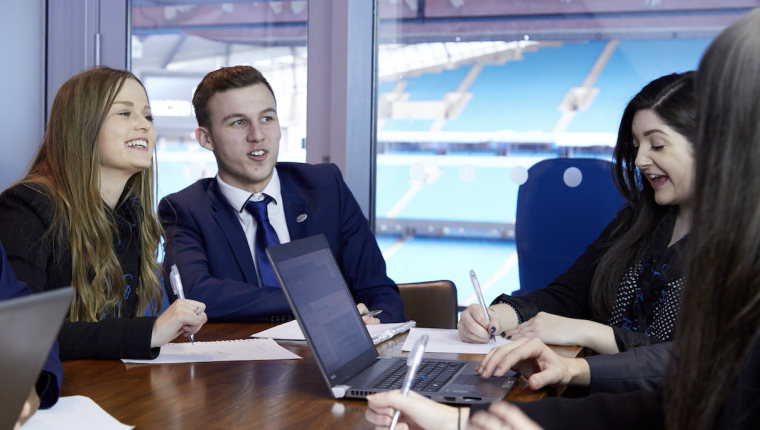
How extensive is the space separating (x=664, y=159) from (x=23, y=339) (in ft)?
5.80

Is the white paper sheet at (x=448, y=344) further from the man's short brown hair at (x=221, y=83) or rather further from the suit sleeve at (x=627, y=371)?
the man's short brown hair at (x=221, y=83)

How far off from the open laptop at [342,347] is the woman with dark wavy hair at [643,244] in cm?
41

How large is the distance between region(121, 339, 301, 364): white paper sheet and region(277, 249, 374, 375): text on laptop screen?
21 centimetres

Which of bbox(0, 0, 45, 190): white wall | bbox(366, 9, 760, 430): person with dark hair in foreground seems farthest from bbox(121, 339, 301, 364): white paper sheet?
bbox(0, 0, 45, 190): white wall

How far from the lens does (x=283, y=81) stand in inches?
137

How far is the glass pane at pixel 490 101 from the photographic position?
121 inches

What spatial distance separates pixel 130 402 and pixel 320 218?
1.42 m

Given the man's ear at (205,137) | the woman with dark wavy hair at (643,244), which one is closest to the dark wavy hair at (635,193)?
the woman with dark wavy hair at (643,244)

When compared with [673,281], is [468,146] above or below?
above

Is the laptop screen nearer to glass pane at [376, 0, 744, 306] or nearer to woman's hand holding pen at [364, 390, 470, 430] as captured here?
woman's hand holding pen at [364, 390, 470, 430]

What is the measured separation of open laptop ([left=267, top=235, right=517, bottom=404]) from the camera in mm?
1197

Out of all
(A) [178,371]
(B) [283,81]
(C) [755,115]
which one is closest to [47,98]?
(B) [283,81]

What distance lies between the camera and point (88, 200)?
6.39 feet

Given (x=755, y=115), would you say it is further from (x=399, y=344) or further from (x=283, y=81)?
(x=283, y=81)
